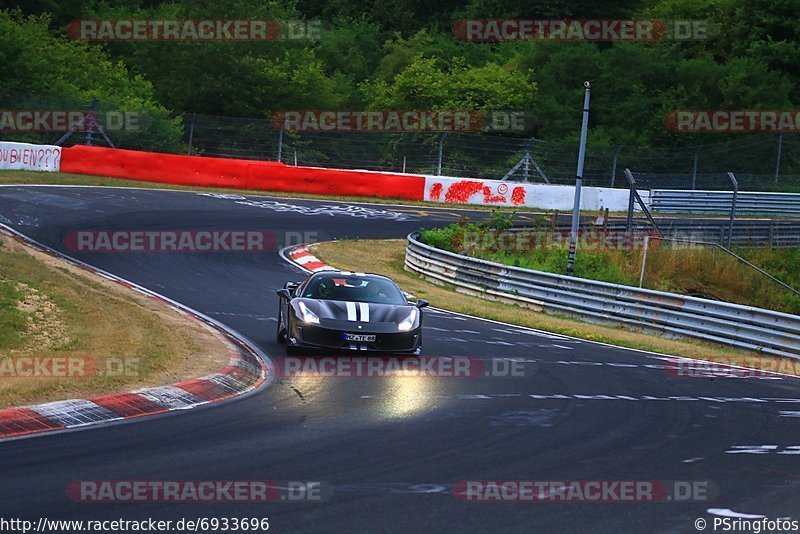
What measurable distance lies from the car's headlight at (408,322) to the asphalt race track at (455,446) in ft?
3.30

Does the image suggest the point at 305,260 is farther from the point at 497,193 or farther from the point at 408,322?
the point at 497,193

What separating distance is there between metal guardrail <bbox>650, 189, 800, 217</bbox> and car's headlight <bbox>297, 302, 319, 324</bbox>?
21428 millimetres

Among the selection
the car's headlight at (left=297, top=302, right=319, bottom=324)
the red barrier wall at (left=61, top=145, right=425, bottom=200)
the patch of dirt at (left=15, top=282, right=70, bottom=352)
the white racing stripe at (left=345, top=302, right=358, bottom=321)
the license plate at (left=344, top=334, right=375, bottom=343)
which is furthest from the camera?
the red barrier wall at (left=61, top=145, right=425, bottom=200)

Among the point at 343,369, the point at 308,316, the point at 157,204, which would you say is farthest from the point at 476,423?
the point at 157,204

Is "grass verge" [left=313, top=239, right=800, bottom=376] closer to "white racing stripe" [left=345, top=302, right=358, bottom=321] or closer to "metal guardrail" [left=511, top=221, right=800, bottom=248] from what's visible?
"metal guardrail" [left=511, top=221, right=800, bottom=248]

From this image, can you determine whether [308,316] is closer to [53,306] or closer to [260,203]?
[53,306]

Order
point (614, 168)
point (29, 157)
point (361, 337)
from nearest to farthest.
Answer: point (361, 337) < point (29, 157) < point (614, 168)

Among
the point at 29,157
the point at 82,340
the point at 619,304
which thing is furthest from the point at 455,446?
the point at 29,157

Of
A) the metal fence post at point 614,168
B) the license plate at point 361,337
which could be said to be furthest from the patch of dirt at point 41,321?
the metal fence post at point 614,168

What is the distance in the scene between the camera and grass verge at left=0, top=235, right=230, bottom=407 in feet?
36.3

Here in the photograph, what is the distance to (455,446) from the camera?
31.4 ft

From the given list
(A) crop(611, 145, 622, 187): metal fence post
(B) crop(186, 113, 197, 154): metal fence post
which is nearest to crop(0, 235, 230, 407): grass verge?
(B) crop(186, 113, 197, 154): metal fence post

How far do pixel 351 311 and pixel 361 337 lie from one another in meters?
0.57

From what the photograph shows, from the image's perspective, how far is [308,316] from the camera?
1448cm
